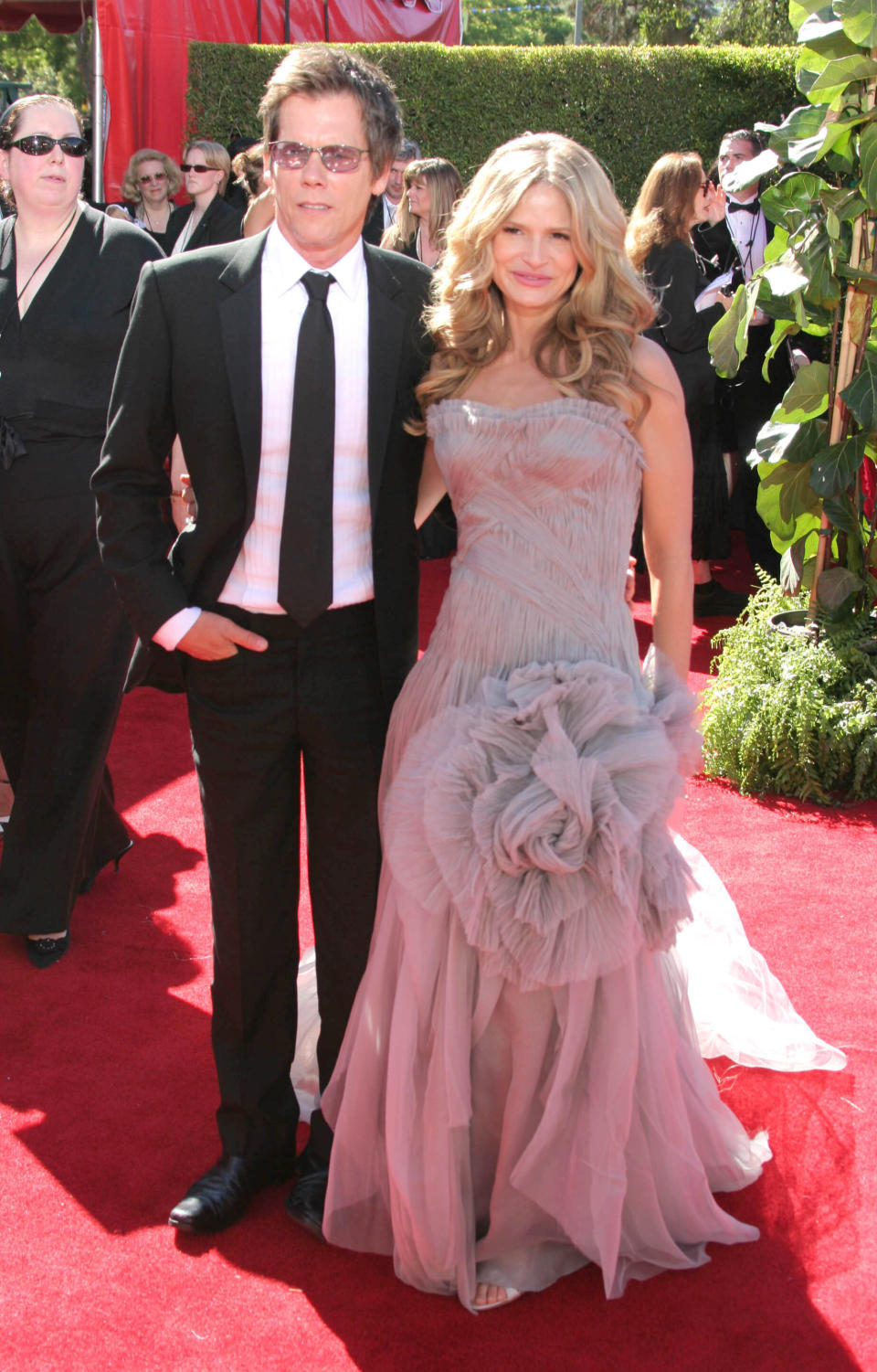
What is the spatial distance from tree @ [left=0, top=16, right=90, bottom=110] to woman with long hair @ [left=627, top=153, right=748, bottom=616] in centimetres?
2419

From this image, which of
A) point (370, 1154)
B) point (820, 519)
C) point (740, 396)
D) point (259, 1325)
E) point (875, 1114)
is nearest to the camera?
point (259, 1325)

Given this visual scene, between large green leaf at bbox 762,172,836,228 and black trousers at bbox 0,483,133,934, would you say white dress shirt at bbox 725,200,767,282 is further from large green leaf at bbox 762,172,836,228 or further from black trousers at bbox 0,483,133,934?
black trousers at bbox 0,483,133,934

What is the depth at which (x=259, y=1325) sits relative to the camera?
2.43m

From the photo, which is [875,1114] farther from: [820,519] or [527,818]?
[820,519]

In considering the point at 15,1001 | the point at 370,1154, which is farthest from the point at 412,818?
the point at 15,1001

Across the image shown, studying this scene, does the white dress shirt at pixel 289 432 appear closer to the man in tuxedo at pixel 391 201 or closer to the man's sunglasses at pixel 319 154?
the man's sunglasses at pixel 319 154

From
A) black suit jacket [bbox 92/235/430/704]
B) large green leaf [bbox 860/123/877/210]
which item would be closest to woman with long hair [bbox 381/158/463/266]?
large green leaf [bbox 860/123/877/210]

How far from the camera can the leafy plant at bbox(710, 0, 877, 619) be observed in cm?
481

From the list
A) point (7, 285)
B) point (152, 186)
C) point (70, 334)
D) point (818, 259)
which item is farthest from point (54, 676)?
point (152, 186)

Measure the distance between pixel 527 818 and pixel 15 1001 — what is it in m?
2.01

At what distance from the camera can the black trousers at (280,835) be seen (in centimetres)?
258

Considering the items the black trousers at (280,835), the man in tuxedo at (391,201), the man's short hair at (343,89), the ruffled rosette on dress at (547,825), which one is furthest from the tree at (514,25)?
the ruffled rosette on dress at (547,825)

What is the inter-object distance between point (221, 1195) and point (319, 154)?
2.02 m

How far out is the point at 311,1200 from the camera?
8.91 feet
